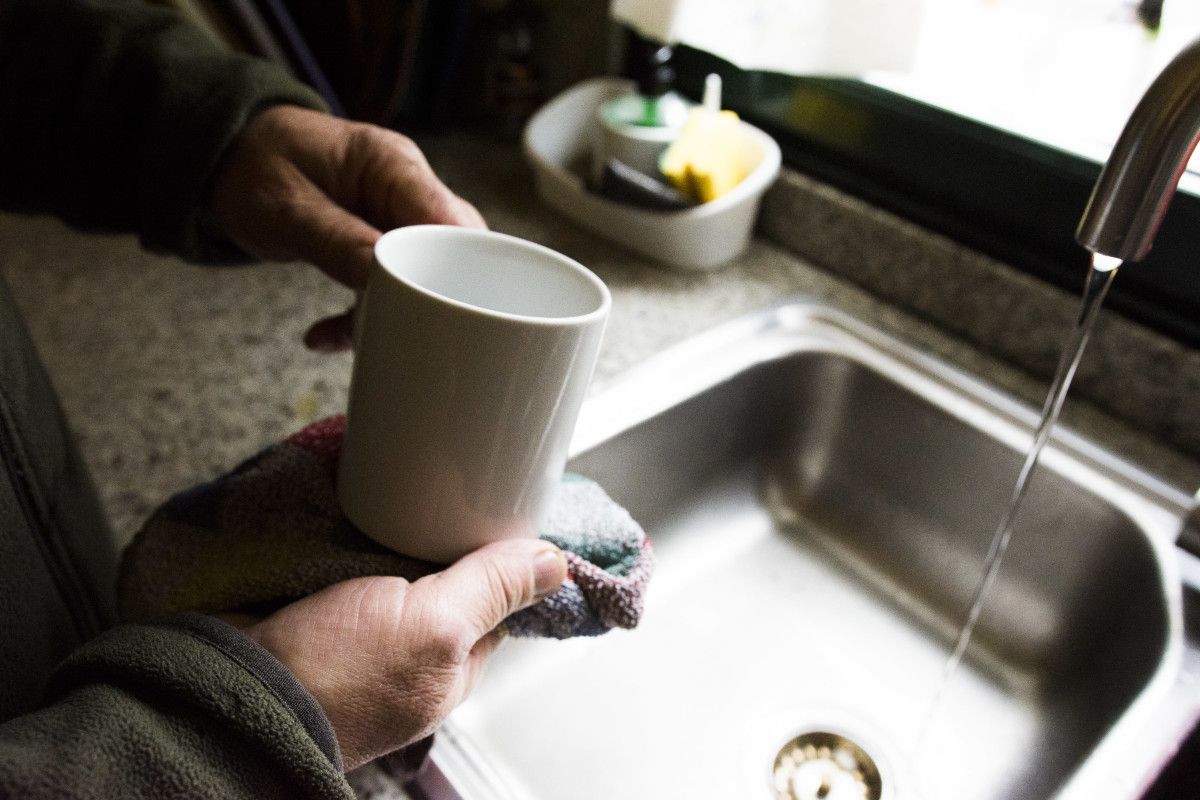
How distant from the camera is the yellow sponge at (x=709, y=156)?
844mm

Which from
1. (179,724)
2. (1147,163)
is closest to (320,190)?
(179,724)

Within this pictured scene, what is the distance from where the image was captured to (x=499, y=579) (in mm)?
406

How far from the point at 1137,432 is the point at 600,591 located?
0.51m

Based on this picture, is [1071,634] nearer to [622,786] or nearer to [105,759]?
[622,786]

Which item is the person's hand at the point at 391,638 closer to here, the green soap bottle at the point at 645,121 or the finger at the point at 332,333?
the finger at the point at 332,333

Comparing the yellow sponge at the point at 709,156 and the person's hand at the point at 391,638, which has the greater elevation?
the yellow sponge at the point at 709,156

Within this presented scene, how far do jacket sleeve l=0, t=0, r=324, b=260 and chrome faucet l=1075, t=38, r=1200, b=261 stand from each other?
1.63ft

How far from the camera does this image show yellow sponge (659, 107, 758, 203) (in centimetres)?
84

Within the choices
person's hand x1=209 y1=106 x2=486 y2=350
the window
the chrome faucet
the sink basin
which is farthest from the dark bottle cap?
the chrome faucet

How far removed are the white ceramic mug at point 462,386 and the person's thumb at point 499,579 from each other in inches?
0.5

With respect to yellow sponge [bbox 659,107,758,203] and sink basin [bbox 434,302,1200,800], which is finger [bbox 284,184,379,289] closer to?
sink basin [bbox 434,302,1200,800]

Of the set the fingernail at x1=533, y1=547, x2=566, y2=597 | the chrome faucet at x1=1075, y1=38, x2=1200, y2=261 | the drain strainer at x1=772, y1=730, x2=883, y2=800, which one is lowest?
the drain strainer at x1=772, y1=730, x2=883, y2=800

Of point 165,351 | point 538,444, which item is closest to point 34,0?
point 165,351

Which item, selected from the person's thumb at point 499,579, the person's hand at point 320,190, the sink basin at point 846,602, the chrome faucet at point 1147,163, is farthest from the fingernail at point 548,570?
the chrome faucet at point 1147,163
